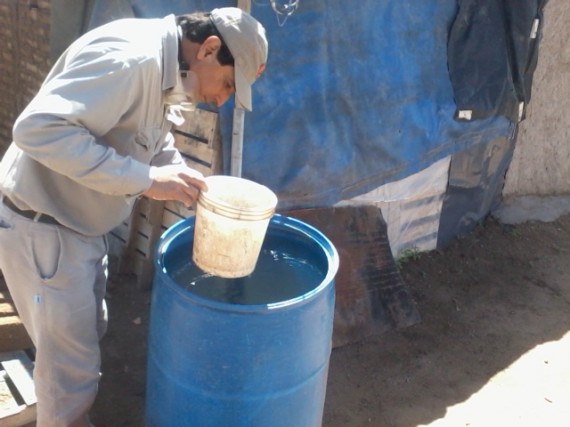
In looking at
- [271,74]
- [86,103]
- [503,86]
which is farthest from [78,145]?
[503,86]

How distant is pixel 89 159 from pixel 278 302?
2.57 feet

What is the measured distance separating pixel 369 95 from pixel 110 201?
2217 mm

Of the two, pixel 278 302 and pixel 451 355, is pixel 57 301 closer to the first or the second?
pixel 278 302

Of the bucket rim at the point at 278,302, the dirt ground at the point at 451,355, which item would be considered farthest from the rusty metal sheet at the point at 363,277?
the bucket rim at the point at 278,302

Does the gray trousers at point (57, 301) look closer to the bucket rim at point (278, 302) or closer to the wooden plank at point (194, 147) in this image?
the bucket rim at point (278, 302)

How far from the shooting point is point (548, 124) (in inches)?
236

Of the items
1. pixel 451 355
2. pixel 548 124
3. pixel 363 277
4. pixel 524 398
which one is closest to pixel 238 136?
pixel 363 277

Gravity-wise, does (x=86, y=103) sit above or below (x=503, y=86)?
above

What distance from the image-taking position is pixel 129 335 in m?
3.85

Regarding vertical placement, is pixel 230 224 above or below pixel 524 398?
above

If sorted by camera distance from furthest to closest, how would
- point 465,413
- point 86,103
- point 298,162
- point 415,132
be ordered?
point 415,132 < point 298,162 < point 465,413 < point 86,103

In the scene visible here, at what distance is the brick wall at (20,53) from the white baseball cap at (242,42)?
2652 mm

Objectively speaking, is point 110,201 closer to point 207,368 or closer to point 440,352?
point 207,368

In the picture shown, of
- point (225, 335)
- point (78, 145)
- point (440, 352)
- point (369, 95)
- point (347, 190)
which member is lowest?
point (440, 352)
